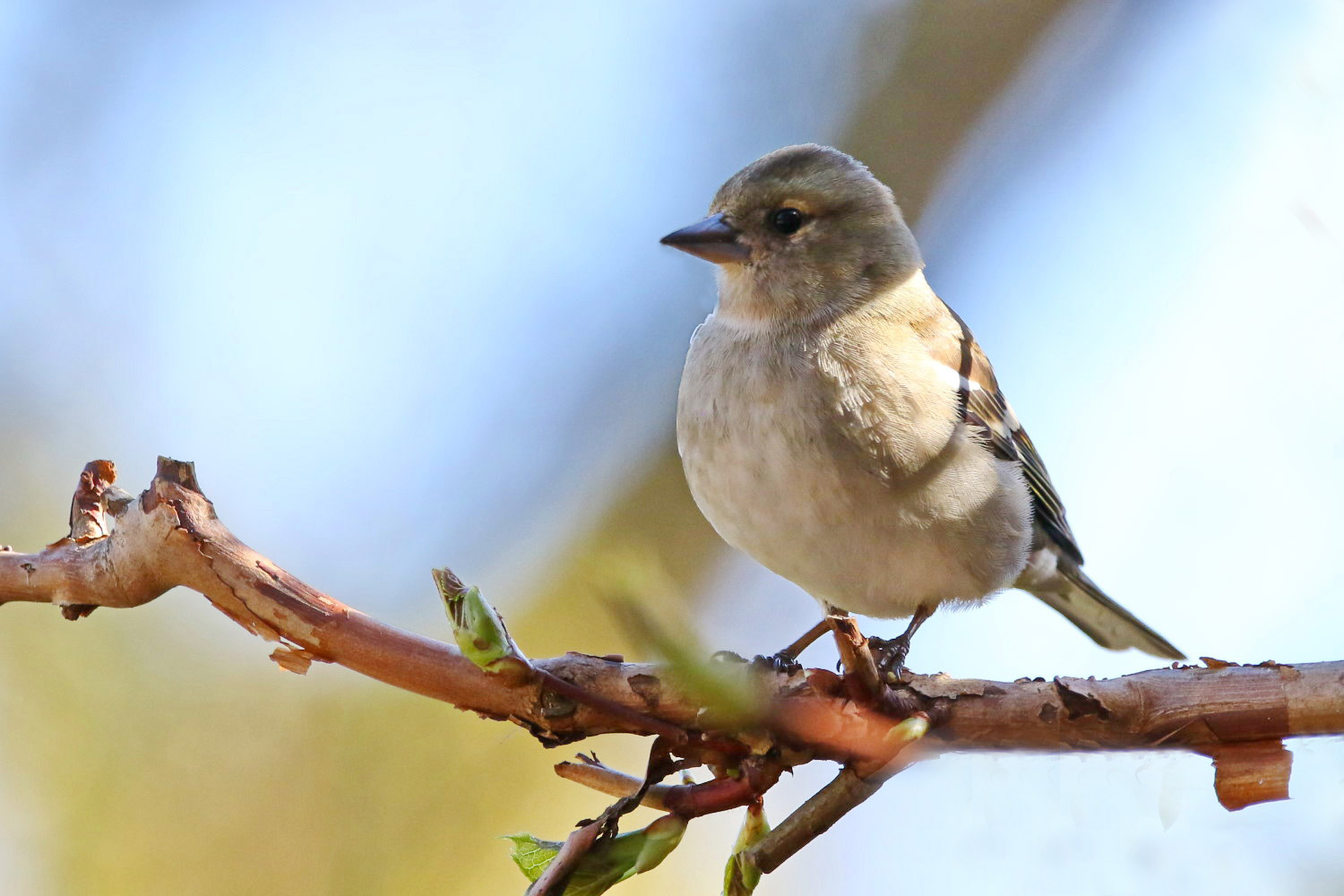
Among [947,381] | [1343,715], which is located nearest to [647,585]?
[1343,715]

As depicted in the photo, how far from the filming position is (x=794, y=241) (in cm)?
359

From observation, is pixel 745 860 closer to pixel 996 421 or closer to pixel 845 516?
pixel 845 516

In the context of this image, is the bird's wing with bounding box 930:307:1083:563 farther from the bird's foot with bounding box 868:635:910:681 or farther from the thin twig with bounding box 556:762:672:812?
the thin twig with bounding box 556:762:672:812

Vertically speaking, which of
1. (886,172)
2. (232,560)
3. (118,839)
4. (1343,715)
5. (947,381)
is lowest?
(1343,715)

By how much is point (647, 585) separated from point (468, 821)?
3231 mm

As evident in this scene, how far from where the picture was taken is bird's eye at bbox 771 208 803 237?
3.61 meters

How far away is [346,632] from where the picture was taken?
162 centimetres

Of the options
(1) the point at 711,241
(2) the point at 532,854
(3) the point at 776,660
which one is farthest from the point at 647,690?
(1) the point at 711,241

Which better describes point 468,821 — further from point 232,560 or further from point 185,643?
point 232,560

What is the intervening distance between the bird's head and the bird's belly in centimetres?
54

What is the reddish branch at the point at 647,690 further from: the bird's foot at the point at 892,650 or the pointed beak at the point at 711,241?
the pointed beak at the point at 711,241

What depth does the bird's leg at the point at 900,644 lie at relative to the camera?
2.82m

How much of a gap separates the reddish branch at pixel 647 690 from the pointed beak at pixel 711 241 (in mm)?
1932

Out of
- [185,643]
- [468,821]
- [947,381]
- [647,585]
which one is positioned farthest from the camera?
[185,643]
